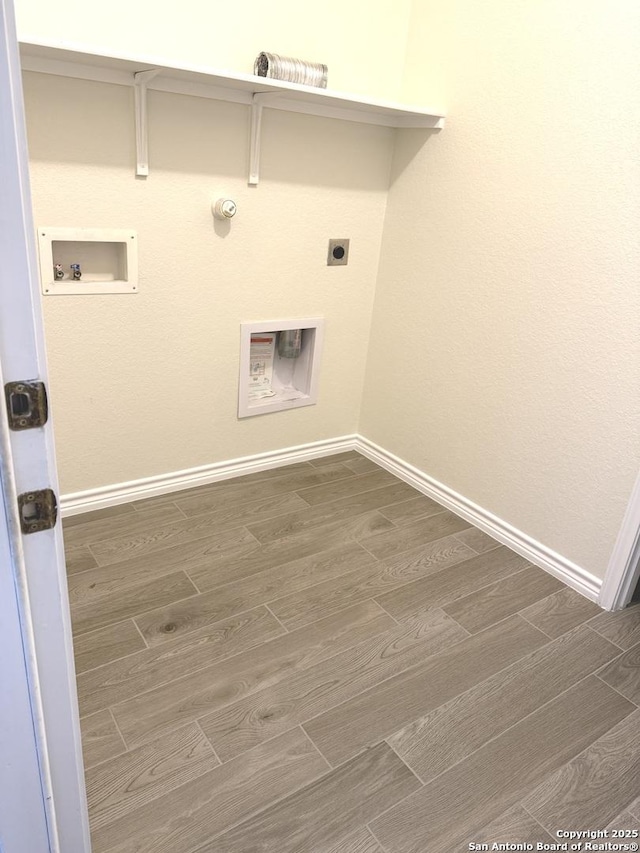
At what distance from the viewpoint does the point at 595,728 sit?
1.66 meters

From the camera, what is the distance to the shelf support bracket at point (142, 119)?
6.40 feet

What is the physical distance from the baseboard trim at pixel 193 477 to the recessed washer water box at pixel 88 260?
2.62 feet

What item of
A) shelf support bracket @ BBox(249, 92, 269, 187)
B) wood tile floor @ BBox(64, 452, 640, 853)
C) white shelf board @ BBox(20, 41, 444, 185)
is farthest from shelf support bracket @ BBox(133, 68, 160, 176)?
wood tile floor @ BBox(64, 452, 640, 853)

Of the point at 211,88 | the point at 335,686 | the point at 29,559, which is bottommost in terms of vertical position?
the point at 335,686

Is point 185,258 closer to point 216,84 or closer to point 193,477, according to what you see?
point 216,84

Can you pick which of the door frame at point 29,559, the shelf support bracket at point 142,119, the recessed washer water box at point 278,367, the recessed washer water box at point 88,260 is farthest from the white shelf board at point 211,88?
the door frame at point 29,559

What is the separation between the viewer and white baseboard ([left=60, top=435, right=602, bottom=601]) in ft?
7.49

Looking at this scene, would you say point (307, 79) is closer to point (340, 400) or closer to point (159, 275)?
point (159, 275)

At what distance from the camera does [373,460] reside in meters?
3.07

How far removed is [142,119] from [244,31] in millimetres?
515

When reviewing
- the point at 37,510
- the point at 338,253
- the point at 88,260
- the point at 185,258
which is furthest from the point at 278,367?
the point at 37,510

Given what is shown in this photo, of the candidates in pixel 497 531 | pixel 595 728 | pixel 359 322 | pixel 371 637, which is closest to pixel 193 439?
pixel 359 322

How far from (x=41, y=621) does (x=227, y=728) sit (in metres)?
0.94

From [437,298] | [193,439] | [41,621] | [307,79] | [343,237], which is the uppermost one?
[307,79]
